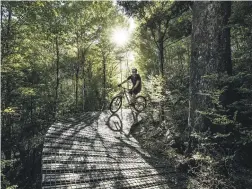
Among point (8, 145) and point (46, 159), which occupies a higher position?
point (46, 159)

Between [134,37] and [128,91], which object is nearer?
[128,91]

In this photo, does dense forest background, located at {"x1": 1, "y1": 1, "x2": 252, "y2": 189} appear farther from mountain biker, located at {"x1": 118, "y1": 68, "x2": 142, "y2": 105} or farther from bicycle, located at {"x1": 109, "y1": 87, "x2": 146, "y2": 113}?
mountain biker, located at {"x1": 118, "y1": 68, "x2": 142, "y2": 105}

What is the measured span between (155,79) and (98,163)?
4557 millimetres

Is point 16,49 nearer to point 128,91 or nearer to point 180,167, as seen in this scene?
point 128,91

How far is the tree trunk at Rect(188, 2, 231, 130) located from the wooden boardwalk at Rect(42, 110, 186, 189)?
175cm

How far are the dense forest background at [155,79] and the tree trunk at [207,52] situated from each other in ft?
0.09

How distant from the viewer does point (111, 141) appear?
25.6 feet

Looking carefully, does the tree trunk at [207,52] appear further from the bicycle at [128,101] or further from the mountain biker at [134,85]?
the bicycle at [128,101]

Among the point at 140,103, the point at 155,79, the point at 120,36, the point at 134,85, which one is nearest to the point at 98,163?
the point at 155,79

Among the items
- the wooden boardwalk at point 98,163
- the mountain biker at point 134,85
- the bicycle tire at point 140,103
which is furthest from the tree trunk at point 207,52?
the bicycle tire at point 140,103

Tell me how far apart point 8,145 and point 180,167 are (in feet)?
42.0

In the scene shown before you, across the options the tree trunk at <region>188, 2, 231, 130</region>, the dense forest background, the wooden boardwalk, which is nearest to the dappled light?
the dense forest background

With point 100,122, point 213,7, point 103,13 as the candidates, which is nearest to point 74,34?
point 103,13

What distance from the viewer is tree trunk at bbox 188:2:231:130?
6.54 meters
